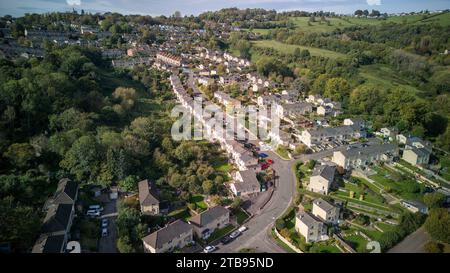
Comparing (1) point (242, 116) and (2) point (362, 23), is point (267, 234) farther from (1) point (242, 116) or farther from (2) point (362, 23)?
(2) point (362, 23)

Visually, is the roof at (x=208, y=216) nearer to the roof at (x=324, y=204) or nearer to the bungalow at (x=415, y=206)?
the roof at (x=324, y=204)

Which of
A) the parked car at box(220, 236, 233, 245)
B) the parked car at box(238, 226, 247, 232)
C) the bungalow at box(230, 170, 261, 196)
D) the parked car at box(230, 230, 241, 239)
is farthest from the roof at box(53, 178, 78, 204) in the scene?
the bungalow at box(230, 170, 261, 196)

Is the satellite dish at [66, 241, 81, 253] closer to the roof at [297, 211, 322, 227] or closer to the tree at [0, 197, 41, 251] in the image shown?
the tree at [0, 197, 41, 251]

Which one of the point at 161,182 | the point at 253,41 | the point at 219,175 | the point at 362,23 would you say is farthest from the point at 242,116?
the point at 362,23

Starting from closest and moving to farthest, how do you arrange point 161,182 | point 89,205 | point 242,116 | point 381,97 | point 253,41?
point 89,205, point 161,182, point 242,116, point 381,97, point 253,41

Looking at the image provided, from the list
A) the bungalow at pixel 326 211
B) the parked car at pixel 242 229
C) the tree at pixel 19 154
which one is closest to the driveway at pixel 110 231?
the tree at pixel 19 154

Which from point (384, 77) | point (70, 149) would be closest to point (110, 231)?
point (70, 149)
